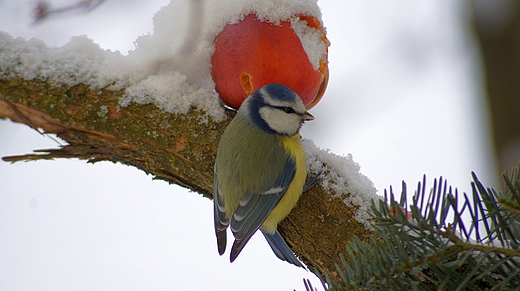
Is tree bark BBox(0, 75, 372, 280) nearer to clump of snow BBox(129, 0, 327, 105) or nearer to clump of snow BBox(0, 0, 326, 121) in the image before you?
clump of snow BBox(0, 0, 326, 121)

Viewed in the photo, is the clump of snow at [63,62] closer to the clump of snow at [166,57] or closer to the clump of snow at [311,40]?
the clump of snow at [166,57]

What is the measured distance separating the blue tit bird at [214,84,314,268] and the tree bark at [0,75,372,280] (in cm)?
5

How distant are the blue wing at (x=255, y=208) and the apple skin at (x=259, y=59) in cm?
28

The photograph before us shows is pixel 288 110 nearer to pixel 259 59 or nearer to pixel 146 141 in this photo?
pixel 259 59

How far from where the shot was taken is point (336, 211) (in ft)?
4.67

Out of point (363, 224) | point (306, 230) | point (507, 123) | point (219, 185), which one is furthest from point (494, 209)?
point (507, 123)

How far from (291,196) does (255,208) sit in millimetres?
151

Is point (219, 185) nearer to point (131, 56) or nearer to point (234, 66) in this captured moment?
point (234, 66)

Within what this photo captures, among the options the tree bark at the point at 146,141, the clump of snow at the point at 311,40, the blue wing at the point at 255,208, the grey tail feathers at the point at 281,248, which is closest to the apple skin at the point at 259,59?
the clump of snow at the point at 311,40

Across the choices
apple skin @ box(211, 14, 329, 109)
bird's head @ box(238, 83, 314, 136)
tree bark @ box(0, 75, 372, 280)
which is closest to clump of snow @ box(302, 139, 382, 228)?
tree bark @ box(0, 75, 372, 280)

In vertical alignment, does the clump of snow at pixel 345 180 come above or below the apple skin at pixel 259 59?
below

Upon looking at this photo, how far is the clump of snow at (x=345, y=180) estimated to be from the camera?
140 centimetres

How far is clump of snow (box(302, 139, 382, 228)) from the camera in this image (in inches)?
55.2

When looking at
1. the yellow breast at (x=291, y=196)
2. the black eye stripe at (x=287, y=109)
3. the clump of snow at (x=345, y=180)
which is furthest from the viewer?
the black eye stripe at (x=287, y=109)
